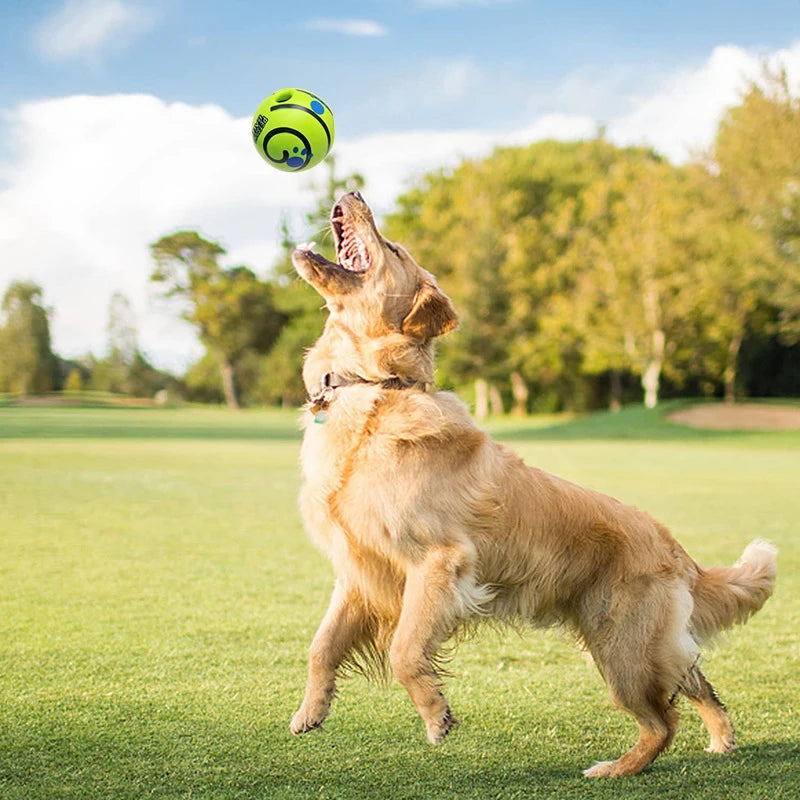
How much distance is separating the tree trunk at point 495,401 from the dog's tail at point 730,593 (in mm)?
46236

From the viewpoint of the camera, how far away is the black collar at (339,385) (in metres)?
3.71

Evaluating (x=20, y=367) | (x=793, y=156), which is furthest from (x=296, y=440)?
(x=20, y=367)

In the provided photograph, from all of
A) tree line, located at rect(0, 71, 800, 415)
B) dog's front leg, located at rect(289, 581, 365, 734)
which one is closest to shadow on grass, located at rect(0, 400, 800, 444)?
tree line, located at rect(0, 71, 800, 415)

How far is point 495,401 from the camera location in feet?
166

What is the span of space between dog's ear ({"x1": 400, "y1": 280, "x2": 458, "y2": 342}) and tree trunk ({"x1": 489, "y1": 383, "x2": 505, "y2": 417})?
152 ft

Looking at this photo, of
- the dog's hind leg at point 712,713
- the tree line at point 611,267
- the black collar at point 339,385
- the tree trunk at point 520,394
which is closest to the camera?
the dog's hind leg at point 712,713

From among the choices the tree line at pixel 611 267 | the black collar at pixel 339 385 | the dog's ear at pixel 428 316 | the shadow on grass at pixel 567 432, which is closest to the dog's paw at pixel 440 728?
the black collar at pixel 339 385

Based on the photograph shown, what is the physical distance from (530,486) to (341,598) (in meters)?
0.93

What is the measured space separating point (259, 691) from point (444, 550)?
4.46 feet

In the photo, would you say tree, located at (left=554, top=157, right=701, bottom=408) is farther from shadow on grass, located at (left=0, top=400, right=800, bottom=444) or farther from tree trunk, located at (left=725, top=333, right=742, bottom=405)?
shadow on grass, located at (left=0, top=400, right=800, bottom=444)

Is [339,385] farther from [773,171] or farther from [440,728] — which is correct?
[773,171]

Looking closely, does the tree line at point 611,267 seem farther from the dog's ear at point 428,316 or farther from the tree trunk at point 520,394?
the dog's ear at point 428,316

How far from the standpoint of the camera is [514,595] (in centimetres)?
361

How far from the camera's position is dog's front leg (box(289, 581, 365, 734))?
344cm
